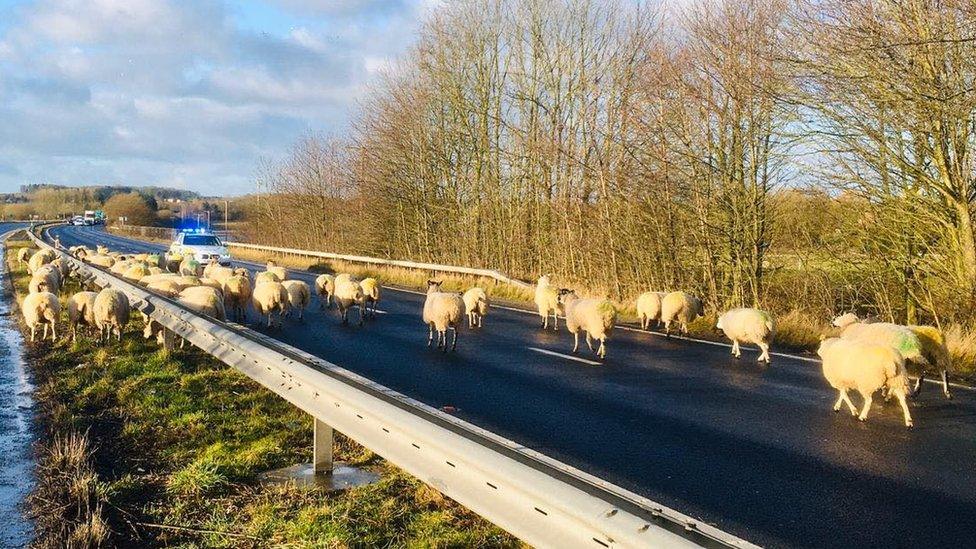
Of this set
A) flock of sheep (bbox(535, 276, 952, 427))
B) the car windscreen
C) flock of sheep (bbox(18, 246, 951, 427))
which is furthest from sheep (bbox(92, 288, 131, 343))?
the car windscreen

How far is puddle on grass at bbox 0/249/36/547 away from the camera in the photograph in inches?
193

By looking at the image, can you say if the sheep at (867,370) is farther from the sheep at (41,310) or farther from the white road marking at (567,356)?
the sheep at (41,310)

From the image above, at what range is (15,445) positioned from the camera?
271 inches

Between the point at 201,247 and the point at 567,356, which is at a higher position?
the point at 201,247

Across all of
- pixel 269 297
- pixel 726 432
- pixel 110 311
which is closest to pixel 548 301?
pixel 269 297

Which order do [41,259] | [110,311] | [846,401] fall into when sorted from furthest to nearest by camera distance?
1. [41,259]
2. [110,311]
3. [846,401]

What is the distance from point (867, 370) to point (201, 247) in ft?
94.4

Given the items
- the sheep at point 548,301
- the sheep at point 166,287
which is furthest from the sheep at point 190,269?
the sheep at point 548,301

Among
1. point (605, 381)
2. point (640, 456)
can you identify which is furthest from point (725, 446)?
point (605, 381)

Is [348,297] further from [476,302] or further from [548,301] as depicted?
[548,301]

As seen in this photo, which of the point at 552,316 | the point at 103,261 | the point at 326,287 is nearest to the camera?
the point at 552,316

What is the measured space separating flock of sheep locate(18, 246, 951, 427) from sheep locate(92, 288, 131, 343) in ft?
0.06

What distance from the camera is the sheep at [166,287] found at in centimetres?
1444

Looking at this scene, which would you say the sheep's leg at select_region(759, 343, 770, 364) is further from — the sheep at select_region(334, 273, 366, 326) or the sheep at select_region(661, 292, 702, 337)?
the sheep at select_region(334, 273, 366, 326)
